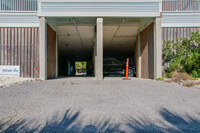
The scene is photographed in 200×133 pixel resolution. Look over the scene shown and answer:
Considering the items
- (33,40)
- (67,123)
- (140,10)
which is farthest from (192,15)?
(33,40)

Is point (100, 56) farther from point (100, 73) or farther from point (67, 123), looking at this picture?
point (67, 123)

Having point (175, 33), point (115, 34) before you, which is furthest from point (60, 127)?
point (115, 34)

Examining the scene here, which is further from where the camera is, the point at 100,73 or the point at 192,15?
the point at 192,15

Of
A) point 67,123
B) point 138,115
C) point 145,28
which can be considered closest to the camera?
point 67,123

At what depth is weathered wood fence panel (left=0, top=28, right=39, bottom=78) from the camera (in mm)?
7516

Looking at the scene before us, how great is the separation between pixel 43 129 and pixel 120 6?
678cm

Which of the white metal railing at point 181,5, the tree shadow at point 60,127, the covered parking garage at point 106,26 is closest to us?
the tree shadow at point 60,127

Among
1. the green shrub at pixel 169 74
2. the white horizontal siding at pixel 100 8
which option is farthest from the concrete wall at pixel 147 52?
the white horizontal siding at pixel 100 8

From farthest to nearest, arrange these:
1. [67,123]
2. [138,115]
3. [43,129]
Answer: [138,115] → [67,123] → [43,129]

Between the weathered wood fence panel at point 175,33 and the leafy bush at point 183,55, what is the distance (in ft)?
1.04

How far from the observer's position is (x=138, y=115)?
2236mm

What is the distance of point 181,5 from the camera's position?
795 cm

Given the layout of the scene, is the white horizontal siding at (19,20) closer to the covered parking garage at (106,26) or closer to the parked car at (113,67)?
the covered parking garage at (106,26)

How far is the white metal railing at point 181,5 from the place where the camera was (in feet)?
25.6
